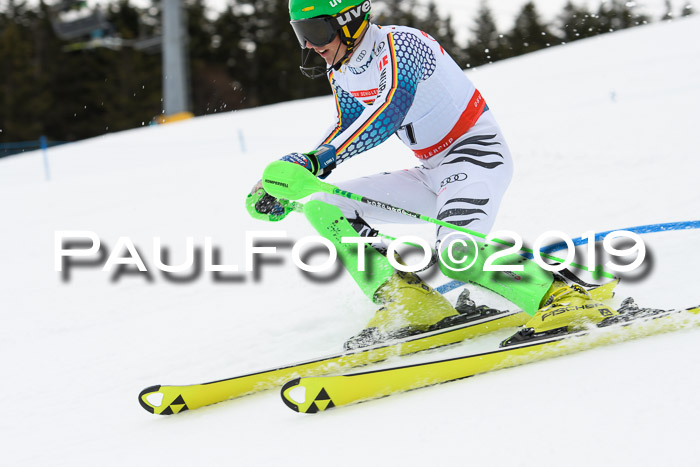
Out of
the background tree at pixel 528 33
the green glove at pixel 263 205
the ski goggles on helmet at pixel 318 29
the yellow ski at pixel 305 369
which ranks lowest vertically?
the yellow ski at pixel 305 369

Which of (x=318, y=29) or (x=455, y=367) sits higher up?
(x=318, y=29)

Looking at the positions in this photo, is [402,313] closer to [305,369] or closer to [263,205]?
[305,369]

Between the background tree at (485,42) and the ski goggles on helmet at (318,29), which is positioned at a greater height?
the background tree at (485,42)

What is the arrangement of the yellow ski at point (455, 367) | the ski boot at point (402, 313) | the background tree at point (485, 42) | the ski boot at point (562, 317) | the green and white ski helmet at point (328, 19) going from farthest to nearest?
the background tree at point (485, 42)
the ski boot at point (402, 313)
the green and white ski helmet at point (328, 19)
the ski boot at point (562, 317)
the yellow ski at point (455, 367)

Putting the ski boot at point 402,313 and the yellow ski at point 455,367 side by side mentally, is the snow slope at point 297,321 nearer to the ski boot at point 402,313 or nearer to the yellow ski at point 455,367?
the yellow ski at point 455,367

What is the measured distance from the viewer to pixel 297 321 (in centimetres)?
372

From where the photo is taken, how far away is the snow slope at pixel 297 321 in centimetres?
189

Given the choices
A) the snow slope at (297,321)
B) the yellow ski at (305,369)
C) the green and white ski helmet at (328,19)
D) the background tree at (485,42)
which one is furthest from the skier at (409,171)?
the background tree at (485,42)

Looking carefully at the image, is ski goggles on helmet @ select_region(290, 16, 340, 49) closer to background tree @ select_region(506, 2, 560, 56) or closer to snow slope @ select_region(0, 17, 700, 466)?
snow slope @ select_region(0, 17, 700, 466)

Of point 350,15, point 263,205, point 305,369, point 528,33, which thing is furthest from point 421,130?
point 528,33

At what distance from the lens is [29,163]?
11.6 meters

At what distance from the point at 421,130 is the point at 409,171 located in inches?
11.5

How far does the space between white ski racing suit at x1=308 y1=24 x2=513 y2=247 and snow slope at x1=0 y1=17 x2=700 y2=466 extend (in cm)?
65

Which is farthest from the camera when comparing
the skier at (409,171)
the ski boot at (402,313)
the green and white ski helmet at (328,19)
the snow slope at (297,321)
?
the ski boot at (402,313)
